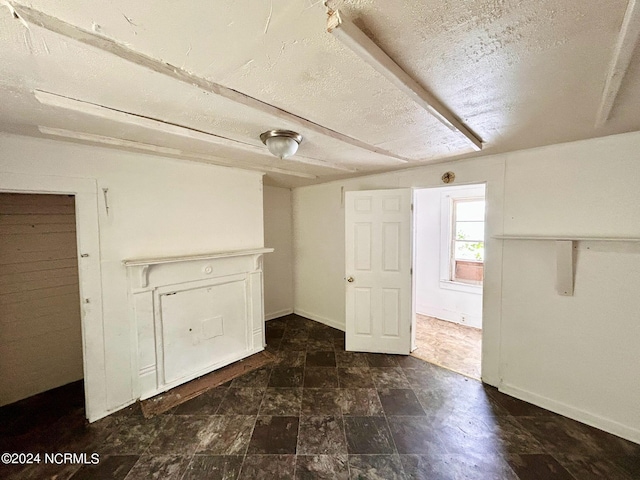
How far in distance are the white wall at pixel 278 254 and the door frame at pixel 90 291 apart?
7.11 ft

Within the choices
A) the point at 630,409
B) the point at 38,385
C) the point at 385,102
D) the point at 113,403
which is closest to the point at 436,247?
the point at 630,409

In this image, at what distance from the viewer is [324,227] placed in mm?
3803

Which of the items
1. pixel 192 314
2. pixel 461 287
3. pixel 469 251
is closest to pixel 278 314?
pixel 192 314

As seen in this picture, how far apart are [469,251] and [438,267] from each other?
0.55 m

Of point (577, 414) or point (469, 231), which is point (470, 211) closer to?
point (469, 231)

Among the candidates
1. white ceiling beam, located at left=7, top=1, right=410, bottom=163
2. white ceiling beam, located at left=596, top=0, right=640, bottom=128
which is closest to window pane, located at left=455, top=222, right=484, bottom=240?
white ceiling beam, located at left=596, top=0, right=640, bottom=128

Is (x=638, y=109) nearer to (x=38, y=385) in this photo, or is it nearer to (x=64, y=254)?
(x=64, y=254)

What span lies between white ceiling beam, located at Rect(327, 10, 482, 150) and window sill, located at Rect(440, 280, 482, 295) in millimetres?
3165

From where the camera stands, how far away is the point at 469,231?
4.01 m

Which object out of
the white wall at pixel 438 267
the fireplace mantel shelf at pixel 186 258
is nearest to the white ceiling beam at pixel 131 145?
the fireplace mantel shelf at pixel 186 258

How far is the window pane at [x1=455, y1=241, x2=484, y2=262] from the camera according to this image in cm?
392

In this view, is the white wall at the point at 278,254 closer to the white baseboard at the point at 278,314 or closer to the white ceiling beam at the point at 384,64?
the white baseboard at the point at 278,314

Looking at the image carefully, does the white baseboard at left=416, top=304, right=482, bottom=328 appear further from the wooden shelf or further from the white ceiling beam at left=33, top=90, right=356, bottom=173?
the white ceiling beam at left=33, top=90, right=356, bottom=173

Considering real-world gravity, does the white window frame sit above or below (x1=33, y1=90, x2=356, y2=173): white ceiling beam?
below
